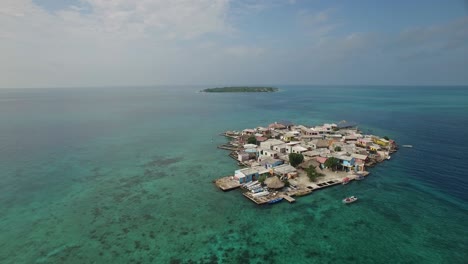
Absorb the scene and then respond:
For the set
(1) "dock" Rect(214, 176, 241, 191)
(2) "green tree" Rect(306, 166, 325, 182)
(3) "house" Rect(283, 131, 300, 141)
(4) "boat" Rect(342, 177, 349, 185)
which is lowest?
(1) "dock" Rect(214, 176, 241, 191)

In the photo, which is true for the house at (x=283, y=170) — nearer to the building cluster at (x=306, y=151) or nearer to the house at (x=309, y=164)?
the building cluster at (x=306, y=151)

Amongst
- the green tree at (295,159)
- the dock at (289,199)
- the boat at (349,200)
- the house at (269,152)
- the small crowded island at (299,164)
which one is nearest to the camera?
the boat at (349,200)

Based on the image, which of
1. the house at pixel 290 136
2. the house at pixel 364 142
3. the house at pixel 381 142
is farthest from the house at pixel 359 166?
the house at pixel 290 136

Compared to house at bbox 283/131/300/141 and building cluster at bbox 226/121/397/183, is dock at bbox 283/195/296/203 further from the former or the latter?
house at bbox 283/131/300/141

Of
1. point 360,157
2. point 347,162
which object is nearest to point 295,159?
point 347,162

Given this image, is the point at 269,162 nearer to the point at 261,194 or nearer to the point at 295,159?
the point at 295,159

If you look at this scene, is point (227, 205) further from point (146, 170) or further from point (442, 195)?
point (442, 195)

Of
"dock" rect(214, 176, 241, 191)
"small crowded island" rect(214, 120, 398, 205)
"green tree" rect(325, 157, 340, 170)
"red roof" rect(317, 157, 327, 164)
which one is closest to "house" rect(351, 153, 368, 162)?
"small crowded island" rect(214, 120, 398, 205)

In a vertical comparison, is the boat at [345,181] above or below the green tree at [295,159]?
below
